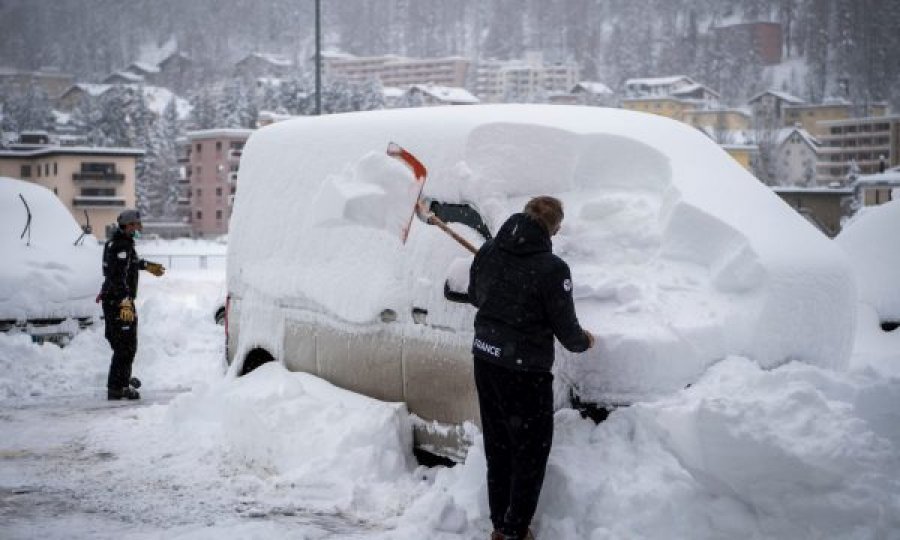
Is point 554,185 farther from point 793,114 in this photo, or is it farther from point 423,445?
point 793,114

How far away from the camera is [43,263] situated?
417 inches

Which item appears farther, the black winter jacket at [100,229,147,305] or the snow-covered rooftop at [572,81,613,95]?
the snow-covered rooftop at [572,81,613,95]

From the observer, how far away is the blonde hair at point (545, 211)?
456 centimetres

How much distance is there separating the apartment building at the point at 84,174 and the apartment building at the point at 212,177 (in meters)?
9.18

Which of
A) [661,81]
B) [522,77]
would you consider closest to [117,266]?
[661,81]

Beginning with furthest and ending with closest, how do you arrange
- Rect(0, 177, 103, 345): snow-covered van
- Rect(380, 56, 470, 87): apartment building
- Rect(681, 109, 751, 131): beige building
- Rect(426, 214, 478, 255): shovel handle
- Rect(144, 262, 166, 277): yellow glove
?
Rect(380, 56, 470, 87): apartment building, Rect(681, 109, 751, 131): beige building, Rect(0, 177, 103, 345): snow-covered van, Rect(144, 262, 166, 277): yellow glove, Rect(426, 214, 478, 255): shovel handle

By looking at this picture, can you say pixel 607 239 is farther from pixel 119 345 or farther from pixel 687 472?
pixel 119 345

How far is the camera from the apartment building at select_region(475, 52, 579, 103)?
17225 centimetres

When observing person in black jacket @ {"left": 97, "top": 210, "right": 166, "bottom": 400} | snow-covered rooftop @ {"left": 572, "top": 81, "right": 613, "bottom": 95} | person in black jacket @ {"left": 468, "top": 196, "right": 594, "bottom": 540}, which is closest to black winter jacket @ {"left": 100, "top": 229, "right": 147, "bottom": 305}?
person in black jacket @ {"left": 97, "top": 210, "right": 166, "bottom": 400}

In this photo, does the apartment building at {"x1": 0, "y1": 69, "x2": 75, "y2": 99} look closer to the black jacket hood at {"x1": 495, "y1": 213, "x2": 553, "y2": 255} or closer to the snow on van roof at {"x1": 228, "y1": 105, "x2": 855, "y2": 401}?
the snow on van roof at {"x1": 228, "y1": 105, "x2": 855, "y2": 401}

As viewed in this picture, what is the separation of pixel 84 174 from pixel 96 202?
2.66 metres

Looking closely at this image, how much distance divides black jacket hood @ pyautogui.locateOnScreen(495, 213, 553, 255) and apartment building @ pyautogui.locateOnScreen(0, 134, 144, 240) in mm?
75604

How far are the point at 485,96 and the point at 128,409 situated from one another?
572 feet

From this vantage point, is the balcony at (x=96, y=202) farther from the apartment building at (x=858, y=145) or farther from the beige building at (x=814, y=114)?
the beige building at (x=814, y=114)
